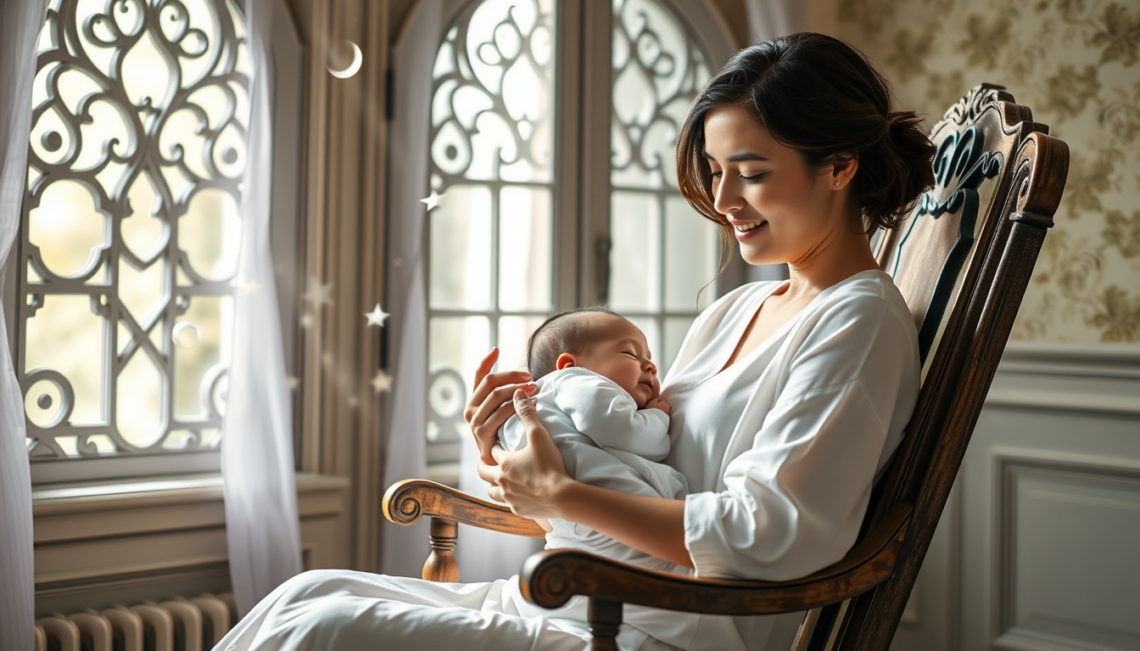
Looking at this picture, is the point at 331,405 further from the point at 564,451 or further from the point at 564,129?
the point at 564,451

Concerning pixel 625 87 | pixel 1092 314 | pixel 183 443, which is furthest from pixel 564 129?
pixel 1092 314

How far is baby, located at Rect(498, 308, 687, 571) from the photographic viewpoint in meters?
1.24

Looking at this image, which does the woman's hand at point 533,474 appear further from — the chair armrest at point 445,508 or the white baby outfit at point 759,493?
the chair armrest at point 445,508

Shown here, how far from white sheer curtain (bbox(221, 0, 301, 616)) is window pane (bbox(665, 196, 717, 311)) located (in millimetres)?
1342

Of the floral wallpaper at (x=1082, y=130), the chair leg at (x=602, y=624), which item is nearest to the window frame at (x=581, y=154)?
the floral wallpaper at (x=1082, y=130)

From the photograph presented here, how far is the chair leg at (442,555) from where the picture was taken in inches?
61.2

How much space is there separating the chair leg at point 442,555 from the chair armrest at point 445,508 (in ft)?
0.12

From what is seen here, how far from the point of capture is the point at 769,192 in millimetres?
1258

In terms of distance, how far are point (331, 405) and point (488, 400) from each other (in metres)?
1.12

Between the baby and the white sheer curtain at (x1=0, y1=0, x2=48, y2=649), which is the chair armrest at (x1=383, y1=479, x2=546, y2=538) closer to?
the baby

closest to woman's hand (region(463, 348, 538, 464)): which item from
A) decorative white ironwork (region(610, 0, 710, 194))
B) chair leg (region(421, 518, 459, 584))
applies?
chair leg (region(421, 518, 459, 584))

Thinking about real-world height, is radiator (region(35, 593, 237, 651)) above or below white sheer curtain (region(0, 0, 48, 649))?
below

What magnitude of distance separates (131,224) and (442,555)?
1.24 m

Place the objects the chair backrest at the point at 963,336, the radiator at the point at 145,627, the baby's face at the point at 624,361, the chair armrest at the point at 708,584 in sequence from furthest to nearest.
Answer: the radiator at the point at 145,627 → the baby's face at the point at 624,361 → the chair backrest at the point at 963,336 → the chair armrest at the point at 708,584
